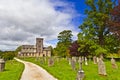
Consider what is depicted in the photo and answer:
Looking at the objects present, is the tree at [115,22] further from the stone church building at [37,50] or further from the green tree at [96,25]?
the stone church building at [37,50]

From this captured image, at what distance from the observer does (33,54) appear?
484ft

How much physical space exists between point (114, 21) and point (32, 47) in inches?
4345

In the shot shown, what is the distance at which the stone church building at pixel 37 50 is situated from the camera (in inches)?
5723

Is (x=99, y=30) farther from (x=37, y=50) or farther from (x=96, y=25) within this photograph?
(x=37, y=50)

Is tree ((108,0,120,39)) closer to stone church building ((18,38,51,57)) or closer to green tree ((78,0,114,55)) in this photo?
green tree ((78,0,114,55))

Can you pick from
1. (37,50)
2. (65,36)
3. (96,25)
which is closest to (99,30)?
(96,25)

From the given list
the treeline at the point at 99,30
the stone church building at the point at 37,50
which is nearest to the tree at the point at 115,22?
the treeline at the point at 99,30

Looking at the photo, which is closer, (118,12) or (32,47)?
(118,12)

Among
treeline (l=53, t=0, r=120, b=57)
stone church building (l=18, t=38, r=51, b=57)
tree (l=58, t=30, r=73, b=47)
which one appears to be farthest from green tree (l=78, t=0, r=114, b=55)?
stone church building (l=18, t=38, r=51, b=57)

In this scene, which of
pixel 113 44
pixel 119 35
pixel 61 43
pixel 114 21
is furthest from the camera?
pixel 61 43

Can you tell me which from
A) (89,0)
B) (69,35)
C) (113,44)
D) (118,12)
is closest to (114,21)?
(118,12)

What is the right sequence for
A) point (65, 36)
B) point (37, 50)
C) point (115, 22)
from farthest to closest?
1. point (37, 50)
2. point (65, 36)
3. point (115, 22)

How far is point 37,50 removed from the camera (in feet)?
478

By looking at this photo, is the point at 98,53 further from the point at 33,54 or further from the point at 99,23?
the point at 33,54
